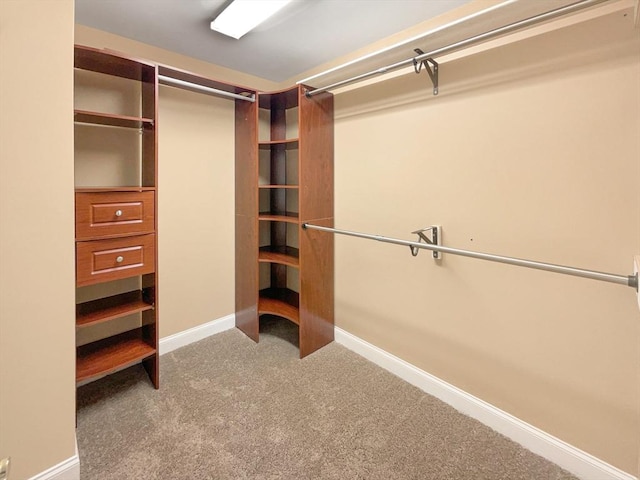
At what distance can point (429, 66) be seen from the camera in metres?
1.86

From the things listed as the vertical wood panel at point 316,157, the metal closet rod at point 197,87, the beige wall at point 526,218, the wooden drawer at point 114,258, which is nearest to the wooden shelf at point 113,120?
the metal closet rod at point 197,87

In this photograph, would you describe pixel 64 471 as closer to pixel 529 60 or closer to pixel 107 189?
pixel 107 189

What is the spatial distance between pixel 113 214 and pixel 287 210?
1562 millimetres

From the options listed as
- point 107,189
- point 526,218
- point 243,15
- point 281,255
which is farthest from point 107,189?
point 526,218

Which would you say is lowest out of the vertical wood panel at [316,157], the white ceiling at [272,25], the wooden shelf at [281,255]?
the wooden shelf at [281,255]

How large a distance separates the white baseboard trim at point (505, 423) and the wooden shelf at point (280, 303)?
0.67 meters

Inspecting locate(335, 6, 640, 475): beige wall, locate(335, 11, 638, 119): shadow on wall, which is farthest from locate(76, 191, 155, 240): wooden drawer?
locate(335, 11, 638, 119): shadow on wall

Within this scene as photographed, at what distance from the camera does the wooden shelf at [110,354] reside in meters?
1.85

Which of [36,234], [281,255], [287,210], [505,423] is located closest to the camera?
[36,234]

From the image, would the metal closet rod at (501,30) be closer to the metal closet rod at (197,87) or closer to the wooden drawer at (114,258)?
the metal closet rod at (197,87)

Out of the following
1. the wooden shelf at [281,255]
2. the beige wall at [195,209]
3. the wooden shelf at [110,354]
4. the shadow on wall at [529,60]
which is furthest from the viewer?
the wooden shelf at [281,255]

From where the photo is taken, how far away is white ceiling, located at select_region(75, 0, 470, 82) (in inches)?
70.8

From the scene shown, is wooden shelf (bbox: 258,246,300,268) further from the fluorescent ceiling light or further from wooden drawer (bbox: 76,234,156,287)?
the fluorescent ceiling light

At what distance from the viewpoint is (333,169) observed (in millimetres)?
2625
